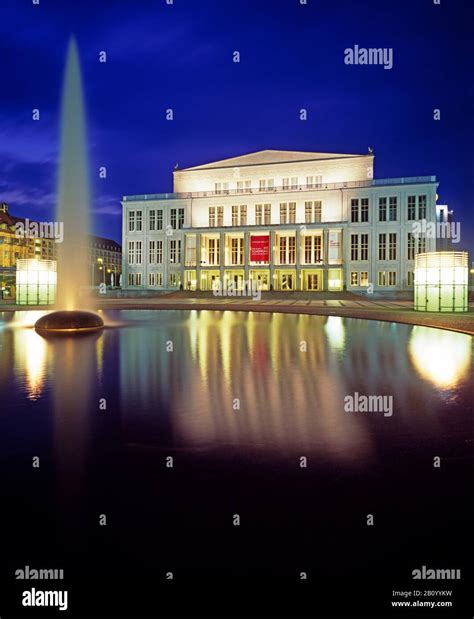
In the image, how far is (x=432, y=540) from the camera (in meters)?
4.32

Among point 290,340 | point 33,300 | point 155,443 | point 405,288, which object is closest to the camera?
point 155,443

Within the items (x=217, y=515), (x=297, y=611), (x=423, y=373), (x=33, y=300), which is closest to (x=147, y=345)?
(x=423, y=373)

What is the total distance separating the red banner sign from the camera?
73125mm

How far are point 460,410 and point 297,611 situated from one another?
17.9 ft

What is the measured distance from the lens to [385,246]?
228 ft

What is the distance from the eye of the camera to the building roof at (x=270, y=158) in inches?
2960

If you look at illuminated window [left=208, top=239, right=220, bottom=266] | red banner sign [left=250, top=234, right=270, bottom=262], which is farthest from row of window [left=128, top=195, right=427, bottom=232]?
red banner sign [left=250, top=234, right=270, bottom=262]

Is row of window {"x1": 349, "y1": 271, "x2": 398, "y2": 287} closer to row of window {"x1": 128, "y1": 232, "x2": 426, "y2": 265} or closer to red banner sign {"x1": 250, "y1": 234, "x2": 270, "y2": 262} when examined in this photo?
row of window {"x1": 128, "y1": 232, "x2": 426, "y2": 265}

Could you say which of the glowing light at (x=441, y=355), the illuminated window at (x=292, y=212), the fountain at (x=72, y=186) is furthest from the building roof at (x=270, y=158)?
the glowing light at (x=441, y=355)

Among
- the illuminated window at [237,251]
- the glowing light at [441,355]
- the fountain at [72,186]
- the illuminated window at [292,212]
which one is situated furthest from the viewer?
the illuminated window at [237,251]

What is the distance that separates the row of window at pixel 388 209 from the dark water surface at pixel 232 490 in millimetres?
62868

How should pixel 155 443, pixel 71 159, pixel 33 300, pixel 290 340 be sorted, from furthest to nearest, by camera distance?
pixel 33 300 < pixel 71 159 < pixel 290 340 < pixel 155 443

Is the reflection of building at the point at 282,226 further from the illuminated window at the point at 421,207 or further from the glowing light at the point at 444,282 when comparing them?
the glowing light at the point at 444,282

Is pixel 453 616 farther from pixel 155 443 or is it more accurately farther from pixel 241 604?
pixel 155 443
